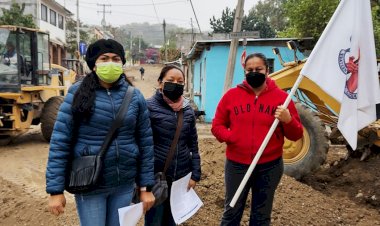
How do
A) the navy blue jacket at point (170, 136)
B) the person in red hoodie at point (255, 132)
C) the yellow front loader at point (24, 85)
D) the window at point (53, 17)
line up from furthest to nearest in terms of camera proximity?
the window at point (53, 17) → the yellow front loader at point (24, 85) → the person in red hoodie at point (255, 132) → the navy blue jacket at point (170, 136)

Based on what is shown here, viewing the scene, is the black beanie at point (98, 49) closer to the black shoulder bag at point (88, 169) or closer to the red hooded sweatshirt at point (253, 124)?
the black shoulder bag at point (88, 169)

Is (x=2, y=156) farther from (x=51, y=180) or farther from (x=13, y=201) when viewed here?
(x=51, y=180)

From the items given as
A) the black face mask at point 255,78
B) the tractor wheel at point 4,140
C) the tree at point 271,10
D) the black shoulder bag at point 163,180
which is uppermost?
the tree at point 271,10

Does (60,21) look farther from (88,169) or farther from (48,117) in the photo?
(88,169)

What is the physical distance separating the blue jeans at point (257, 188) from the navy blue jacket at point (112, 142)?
0.82 metres

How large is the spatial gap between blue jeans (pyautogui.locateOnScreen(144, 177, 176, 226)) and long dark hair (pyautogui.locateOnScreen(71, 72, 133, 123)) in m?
0.94

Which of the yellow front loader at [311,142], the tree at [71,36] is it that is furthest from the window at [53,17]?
the yellow front loader at [311,142]

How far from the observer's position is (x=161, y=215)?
3.25 metres

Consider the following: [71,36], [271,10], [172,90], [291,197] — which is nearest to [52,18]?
[71,36]

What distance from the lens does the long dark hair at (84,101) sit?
8.14 feet

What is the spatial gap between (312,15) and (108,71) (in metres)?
15.2

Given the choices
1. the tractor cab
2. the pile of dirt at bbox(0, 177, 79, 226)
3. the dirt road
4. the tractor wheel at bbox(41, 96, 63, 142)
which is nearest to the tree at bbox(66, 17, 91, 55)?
the tractor cab

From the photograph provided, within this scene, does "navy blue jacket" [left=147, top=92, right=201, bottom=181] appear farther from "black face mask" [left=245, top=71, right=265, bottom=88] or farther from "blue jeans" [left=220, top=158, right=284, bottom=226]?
"black face mask" [left=245, top=71, right=265, bottom=88]

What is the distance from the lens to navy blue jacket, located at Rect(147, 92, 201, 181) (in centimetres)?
308
